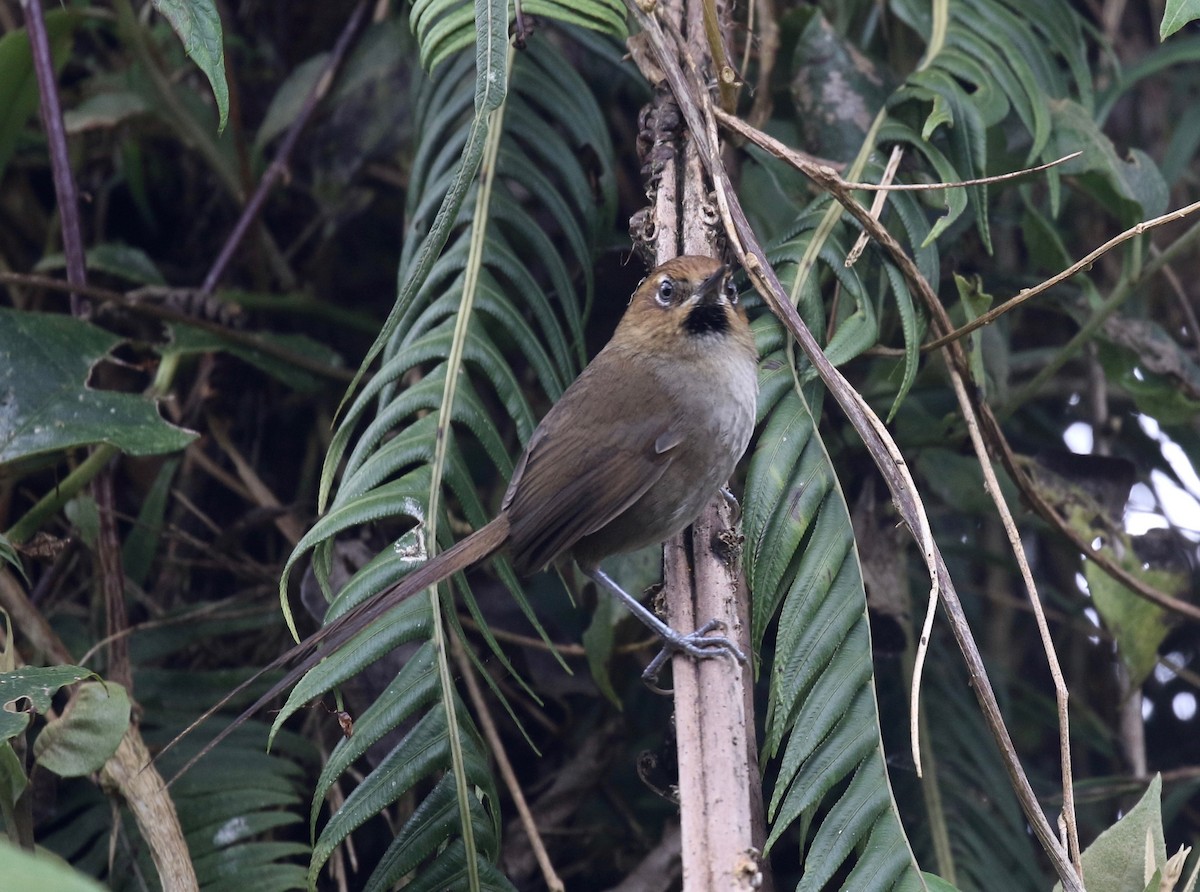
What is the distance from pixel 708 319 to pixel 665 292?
0.12m

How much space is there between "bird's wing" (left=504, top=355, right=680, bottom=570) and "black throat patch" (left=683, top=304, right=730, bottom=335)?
0.22 meters

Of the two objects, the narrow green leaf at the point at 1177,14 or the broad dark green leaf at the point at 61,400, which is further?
the broad dark green leaf at the point at 61,400

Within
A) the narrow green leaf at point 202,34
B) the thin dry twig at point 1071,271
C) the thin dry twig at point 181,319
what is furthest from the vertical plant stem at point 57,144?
the thin dry twig at point 1071,271

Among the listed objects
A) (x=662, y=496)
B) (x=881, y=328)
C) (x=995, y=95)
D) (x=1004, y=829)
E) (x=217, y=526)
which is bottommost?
(x=1004, y=829)

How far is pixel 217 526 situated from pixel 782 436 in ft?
6.13

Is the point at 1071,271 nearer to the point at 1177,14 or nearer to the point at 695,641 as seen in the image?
the point at 1177,14

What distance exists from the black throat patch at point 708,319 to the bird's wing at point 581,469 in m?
0.22

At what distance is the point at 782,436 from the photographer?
2.42 m

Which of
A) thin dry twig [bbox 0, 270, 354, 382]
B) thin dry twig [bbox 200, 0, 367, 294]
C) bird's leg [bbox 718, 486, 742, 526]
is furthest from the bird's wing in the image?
thin dry twig [bbox 200, 0, 367, 294]

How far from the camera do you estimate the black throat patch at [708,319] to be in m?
2.67

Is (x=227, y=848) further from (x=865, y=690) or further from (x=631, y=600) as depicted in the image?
(x=865, y=690)

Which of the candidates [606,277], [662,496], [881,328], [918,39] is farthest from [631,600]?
[918,39]

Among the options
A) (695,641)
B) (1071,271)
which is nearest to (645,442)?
(695,641)

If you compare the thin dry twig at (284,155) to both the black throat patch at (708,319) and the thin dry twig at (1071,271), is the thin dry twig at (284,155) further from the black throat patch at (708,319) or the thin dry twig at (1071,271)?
the thin dry twig at (1071,271)
